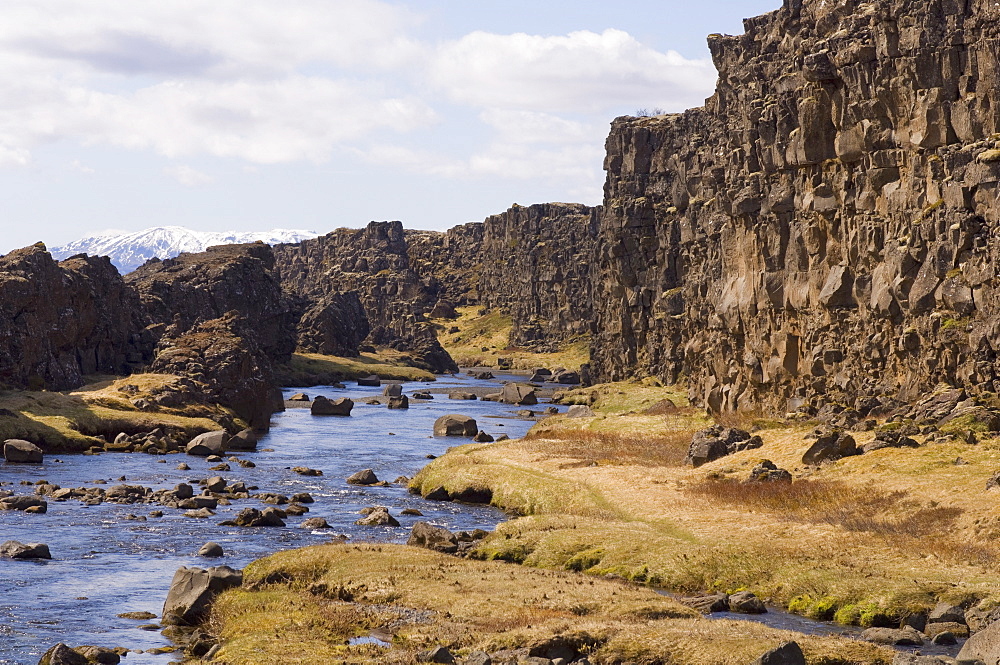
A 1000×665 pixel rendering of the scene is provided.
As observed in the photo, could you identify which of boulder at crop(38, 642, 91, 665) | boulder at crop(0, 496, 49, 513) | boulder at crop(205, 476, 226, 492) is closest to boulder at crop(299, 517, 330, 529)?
boulder at crop(205, 476, 226, 492)

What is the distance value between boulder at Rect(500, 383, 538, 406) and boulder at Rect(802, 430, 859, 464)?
10820 cm

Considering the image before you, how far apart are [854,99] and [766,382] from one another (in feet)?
87.5

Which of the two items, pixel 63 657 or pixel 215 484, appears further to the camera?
pixel 215 484

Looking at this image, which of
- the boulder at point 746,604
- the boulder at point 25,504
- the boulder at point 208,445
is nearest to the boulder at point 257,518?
the boulder at point 25,504

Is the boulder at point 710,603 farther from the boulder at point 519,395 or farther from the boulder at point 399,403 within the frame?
the boulder at point 519,395

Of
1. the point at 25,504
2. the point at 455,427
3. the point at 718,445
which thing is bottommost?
the point at 455,427

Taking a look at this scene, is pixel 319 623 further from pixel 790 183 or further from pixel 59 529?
pixel 790 183

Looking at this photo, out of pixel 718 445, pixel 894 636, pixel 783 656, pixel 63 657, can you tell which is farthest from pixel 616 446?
pixel 783 656

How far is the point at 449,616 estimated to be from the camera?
1640 inches

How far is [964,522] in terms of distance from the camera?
50500 mm

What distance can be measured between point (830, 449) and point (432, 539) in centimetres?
2552

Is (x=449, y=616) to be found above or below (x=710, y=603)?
above

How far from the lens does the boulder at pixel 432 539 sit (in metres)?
57.0

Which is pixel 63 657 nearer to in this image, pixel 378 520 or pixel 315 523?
pixel 315 523
